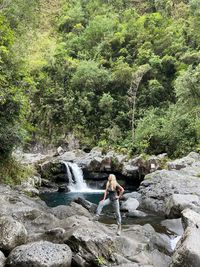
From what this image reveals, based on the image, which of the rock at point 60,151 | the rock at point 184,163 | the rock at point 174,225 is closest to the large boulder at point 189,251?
the rock at point 174,225

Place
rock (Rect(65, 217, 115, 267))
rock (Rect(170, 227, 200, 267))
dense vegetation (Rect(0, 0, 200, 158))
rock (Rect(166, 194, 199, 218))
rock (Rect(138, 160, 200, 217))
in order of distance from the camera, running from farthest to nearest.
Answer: dense vegetation (Rect(0, 0, 200, 158)), rock (Rect(138, 160, 200, 217)), rock (Rect(166, 194, 199, 218)), rock (Rect(65, 217, 115, 267)), rock (Rect(170, 227, 200, 267))

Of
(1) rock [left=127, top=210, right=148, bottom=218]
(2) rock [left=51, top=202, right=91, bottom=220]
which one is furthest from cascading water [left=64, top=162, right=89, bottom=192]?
(2) rock [left=51, top=202, right=91, bottom=220]

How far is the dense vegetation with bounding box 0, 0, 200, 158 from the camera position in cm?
3016

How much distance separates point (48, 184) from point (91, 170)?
3888 mm

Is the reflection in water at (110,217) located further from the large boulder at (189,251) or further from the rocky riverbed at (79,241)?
the large boulder at (189,251)

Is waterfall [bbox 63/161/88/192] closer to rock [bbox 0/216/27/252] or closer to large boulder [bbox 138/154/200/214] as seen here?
large boulder [bbox 138/154/200/214]

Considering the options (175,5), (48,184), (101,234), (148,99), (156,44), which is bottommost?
(48,184)

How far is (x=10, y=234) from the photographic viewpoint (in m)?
8.41

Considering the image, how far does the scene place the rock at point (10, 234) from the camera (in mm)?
8219

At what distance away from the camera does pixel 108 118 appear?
38.5 metres

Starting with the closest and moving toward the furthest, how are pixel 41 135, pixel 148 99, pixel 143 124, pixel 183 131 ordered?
pixel 183 131
pixel 143 124
pixel 41 135
pixel 148 99

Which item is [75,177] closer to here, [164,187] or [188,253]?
[164,187]

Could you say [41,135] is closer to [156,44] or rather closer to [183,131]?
[183,131]

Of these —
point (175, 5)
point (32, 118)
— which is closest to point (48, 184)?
point (32, 118)
